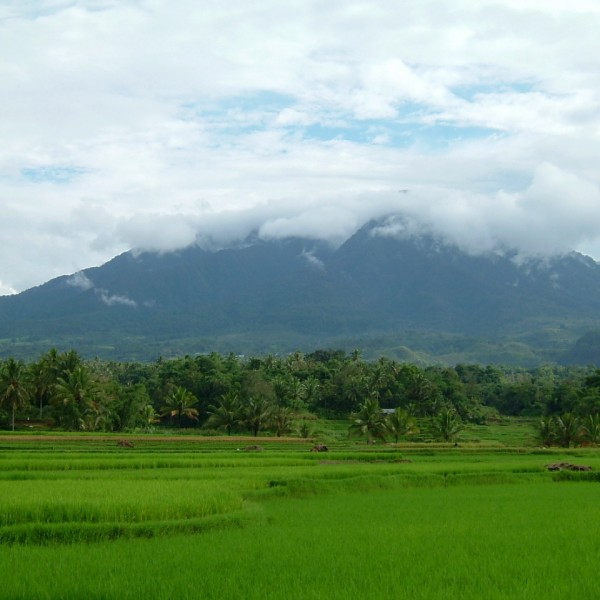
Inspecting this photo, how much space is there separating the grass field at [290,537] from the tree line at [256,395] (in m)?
29.8

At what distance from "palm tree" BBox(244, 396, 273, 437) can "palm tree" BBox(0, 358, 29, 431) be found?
17342 millimetres

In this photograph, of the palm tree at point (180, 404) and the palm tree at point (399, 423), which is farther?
the palm tree at point (180, 404)

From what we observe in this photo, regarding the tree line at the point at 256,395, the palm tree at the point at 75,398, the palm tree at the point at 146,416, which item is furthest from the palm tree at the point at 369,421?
the palm tree at the point at 75,398

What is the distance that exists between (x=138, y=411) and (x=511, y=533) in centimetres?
5237

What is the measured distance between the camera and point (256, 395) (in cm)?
6881

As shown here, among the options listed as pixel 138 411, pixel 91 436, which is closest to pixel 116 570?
pixel 91 436

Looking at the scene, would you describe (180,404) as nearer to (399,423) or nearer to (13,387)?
(13,387)

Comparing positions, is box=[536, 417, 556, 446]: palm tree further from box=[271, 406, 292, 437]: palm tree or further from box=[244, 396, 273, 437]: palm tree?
box=[244, 396, 273, 437]: palm tree

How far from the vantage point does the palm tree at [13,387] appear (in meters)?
53.4

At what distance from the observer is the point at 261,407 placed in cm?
6019

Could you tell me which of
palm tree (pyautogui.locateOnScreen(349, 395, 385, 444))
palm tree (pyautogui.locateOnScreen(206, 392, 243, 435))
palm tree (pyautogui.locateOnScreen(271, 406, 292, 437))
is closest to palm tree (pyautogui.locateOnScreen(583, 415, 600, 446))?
palm tree (pyautogui.locateOnScreen(349, 395, 385, 444))

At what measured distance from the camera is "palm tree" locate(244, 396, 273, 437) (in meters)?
59.8

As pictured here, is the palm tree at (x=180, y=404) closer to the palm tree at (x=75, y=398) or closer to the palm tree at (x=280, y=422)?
the palm tree at (x=280, y=422)

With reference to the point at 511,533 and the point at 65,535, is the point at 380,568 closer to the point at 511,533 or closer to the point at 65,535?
the point at 511,533
